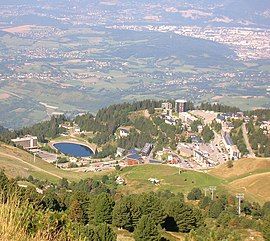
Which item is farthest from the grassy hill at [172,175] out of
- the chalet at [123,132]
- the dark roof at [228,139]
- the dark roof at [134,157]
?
the chalet at [123,132]

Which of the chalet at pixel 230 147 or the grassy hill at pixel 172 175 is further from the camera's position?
the chalet at pixel 230 147

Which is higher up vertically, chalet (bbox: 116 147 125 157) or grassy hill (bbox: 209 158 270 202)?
grassy hill (bbox: 209 158 270 202)

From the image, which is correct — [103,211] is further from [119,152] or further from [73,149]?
[73,149]

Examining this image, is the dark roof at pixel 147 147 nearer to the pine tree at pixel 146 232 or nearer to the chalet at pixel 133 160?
the chalet at pixel 133 160

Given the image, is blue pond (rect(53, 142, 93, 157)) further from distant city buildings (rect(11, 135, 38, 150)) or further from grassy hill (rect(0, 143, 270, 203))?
grassy hill (rect(0, 143, 270, 203))

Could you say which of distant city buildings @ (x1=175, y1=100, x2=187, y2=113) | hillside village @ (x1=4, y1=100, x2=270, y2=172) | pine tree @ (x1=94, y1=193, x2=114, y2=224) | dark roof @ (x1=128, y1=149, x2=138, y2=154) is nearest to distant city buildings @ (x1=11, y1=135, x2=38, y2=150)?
hillside village @ (x1=4, y1=100, x2=270, y2=172)
